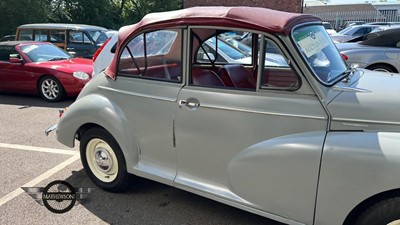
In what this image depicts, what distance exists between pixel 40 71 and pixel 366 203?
7.33 meters

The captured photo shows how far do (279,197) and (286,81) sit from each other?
2.84ft

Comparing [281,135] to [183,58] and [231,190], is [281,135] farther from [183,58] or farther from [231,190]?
[183,58]

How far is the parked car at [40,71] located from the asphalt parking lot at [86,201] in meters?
2.84

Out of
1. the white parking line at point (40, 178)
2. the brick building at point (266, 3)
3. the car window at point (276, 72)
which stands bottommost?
the white parking line at point (40, 178)

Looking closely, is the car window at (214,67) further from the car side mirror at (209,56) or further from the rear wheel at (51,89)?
the rear wheel at (51,89)

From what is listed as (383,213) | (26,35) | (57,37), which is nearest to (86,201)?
(383,213)

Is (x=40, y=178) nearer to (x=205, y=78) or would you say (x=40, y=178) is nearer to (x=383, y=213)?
(x=205, y=78)

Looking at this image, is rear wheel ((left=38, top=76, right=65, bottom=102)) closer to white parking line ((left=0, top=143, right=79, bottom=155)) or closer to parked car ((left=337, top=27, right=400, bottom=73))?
white parking line ((left=0, top=143, right=79, bottom=155))

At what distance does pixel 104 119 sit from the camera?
3.30 meters

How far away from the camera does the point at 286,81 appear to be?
2.62 m

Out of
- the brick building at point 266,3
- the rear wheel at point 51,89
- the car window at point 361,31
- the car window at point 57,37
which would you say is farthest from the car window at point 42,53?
the brick building at point 266,3

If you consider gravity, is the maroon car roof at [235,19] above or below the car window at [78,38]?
above

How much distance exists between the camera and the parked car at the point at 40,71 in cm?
753

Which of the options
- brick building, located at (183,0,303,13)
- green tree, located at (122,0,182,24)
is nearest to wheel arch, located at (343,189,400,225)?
brick building, located at (183,0,303,13)
